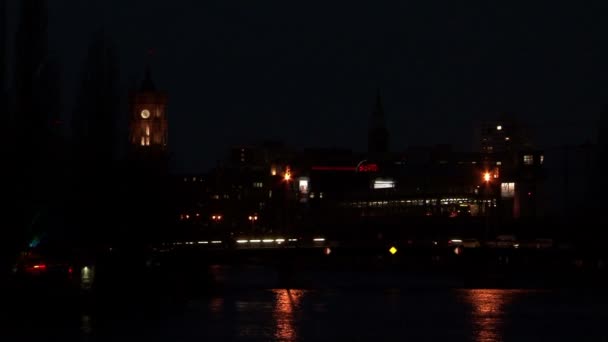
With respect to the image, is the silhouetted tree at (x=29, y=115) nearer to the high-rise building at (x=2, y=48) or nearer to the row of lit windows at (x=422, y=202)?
the high-rise building at (x=2, y=48)

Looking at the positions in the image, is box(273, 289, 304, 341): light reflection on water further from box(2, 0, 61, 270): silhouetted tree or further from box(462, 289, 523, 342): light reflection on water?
box(2, 0, 61, 270): silhouetted tree

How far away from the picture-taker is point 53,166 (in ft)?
222

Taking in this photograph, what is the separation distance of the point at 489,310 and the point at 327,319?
427 inches

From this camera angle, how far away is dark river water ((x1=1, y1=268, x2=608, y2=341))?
1887 inches

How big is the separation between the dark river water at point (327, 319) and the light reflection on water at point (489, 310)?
48 millimetres

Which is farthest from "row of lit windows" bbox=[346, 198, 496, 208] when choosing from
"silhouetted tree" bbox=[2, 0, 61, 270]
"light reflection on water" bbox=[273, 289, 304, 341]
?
"silhouetted tree" bbox=[2, 0, 61, 270]

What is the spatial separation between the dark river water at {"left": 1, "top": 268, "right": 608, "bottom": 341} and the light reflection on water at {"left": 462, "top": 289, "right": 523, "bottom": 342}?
0.05 meters

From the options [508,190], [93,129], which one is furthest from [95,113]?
[508,190]

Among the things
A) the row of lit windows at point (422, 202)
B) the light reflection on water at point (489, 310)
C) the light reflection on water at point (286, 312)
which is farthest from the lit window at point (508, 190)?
the light reflection on water at point (286, 312)

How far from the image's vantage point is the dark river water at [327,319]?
4794cm

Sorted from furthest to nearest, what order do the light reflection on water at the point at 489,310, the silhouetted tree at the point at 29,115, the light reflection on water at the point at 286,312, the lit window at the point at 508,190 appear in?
1. the lit window at the point at 508,190
2. the silhouetted tree at the point at 29,115
3. the light reflection on water at the point at 489,310
4. the light reflection on water at the point at 286,312

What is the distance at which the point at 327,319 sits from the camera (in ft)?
183

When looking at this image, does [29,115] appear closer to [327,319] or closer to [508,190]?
[327,319]

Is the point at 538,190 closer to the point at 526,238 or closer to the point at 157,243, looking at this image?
the point at 526,238
